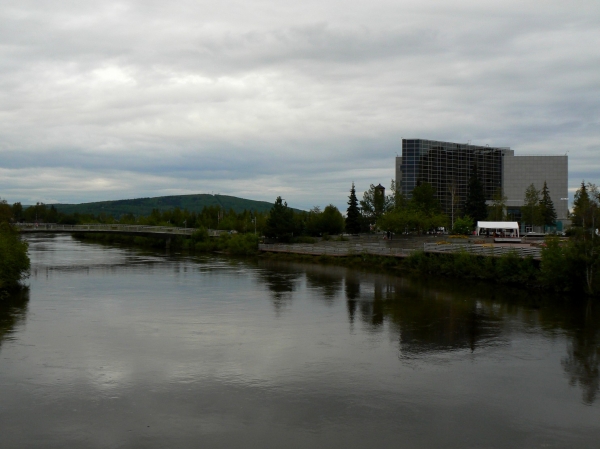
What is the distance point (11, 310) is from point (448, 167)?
109214 mm

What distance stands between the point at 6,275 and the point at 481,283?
1377 inches

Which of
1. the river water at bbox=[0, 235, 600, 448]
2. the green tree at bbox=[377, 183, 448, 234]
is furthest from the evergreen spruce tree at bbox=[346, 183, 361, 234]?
the river water at bbox=[0, 235, 600, 448]

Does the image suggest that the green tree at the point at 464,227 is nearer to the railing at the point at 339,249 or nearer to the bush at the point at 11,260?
the railing at the point at 339,249

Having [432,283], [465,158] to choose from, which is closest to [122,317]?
[432,283]

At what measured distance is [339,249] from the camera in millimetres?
70812

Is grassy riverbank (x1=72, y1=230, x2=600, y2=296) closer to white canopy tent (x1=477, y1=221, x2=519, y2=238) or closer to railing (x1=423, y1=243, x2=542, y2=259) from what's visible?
railing (x1=423, y1=243, x2=542, y2=259)

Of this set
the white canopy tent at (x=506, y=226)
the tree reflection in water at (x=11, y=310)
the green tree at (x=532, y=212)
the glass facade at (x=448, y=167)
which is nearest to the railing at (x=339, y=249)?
the white canopy tent at (x=506, y=226)

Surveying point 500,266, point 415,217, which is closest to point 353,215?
point 415,217

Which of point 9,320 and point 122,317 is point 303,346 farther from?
point 9,320

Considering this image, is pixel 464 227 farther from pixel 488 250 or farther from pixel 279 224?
pixel 488 250

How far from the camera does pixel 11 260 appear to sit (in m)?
40.0

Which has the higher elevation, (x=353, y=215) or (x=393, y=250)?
(x=353, y=215)

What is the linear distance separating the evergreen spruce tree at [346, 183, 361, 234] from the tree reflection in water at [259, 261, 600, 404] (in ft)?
162

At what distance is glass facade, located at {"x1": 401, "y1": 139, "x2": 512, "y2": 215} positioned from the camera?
408 feet
